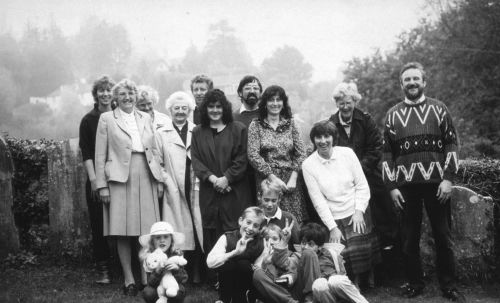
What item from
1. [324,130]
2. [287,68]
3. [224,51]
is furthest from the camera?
[287,68]

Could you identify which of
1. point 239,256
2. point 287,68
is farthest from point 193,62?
point 239,256

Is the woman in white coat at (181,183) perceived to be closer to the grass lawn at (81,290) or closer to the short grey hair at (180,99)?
the short grey hair at (180,99)

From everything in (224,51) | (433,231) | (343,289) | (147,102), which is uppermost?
(224,51)

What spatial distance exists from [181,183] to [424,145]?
2.61 metres

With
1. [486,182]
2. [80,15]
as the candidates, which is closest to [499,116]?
[486,182]

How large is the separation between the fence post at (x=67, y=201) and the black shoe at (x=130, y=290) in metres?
1.50

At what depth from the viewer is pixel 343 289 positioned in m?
4.12

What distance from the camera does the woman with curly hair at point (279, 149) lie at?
518 cm

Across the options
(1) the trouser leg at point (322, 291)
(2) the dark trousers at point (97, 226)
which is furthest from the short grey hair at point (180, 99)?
(1) the trouser leg at point (322, 291)

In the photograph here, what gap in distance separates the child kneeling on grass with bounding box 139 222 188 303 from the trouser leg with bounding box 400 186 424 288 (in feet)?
7.54

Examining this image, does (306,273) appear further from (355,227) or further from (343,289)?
Answer: (355,227)

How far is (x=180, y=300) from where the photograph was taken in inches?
170

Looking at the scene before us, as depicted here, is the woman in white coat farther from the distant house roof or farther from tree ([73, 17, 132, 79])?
tree ([73, 17, 132, 79])

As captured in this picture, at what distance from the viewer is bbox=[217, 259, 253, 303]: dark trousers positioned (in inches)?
177
